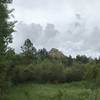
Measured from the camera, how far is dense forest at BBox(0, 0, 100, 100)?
91.5ft

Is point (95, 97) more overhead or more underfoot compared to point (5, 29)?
more underfoot

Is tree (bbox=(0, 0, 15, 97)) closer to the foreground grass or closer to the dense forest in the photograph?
the dense forest

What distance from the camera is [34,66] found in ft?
285

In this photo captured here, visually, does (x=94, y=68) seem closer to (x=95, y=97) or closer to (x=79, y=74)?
(x=95, y=97)

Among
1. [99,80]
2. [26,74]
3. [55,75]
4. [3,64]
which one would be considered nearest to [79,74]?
[55,75]

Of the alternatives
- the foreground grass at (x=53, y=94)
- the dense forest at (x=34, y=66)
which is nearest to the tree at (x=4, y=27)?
the dense forest at (x=34, y=66)

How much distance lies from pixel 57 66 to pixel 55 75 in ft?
8.57

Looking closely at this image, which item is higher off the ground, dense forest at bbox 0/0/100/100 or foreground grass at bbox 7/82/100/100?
dense forest at bbox 0/0/100/100

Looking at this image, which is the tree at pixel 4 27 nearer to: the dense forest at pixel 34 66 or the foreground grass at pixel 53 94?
the dense forest at pixel 34 66

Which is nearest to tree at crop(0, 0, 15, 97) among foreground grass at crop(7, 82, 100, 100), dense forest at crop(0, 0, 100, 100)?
dense forest at crop(0, 0, 100, 100)

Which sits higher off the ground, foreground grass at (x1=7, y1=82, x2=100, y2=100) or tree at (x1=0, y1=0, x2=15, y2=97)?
tree at (x1=0, y1=0, x2=15, y2=97)

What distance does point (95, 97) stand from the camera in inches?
962

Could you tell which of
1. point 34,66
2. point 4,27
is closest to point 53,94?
point 4,27

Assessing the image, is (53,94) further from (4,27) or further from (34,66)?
(34,66)
